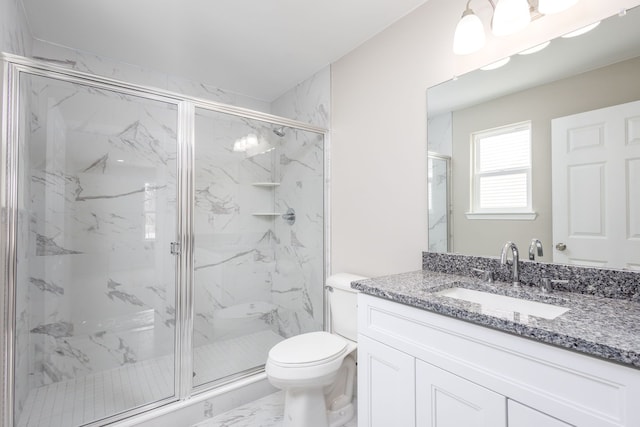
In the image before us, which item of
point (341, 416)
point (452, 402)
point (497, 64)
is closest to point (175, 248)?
point (341, 416)

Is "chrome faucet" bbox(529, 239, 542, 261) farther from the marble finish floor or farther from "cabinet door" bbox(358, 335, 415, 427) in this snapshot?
the marble finish floor

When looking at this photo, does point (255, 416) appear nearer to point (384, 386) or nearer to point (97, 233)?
point (384, 386)

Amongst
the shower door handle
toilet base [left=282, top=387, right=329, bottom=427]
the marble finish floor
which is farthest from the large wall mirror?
the shower door handle

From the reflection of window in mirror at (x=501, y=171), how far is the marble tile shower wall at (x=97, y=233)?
1752 millimetres

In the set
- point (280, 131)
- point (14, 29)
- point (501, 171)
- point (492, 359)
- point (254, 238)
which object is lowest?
point (492, 359)

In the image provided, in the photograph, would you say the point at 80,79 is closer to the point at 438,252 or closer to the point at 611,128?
the point at 438,252

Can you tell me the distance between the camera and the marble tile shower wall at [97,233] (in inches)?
68.3

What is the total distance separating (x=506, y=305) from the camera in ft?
3.81

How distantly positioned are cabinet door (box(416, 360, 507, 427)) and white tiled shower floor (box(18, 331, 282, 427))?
4.63 feet

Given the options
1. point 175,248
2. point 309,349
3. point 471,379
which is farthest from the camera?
point 175,248

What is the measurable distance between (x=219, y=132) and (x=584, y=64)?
2.02 meters

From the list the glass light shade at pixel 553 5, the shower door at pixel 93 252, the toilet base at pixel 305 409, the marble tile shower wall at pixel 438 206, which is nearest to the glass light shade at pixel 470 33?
the glass light shade at pixel 553 5

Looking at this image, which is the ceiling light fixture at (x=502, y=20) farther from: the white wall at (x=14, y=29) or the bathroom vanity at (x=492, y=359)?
the white wall at (x=14, y=29)

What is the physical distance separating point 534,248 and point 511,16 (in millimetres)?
947
